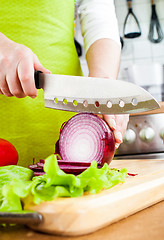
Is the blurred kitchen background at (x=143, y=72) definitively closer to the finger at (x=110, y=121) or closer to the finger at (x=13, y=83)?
the finger at (x=110, y=121)

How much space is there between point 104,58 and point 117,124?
1.09ft

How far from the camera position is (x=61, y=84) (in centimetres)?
111

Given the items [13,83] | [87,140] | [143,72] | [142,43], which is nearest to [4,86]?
[13,83]

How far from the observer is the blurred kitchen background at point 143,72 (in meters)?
2.09

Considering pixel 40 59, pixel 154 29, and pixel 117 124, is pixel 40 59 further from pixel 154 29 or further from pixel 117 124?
pixel 154 29

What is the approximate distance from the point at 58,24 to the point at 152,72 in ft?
3.54

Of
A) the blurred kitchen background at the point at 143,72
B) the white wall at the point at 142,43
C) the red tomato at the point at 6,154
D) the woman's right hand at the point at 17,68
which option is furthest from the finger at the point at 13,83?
the white wall at the point at 142,43

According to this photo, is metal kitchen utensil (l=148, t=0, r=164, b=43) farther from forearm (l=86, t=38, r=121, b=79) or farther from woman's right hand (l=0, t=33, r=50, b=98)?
woman's right hand (l=0, t=33, r=50, b=98)

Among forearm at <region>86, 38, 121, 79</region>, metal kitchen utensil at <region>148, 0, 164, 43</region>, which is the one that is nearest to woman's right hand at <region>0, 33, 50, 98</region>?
forearm at <region>86, 38, 121, 79</region>

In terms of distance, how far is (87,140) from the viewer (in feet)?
4.00

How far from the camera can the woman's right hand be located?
1043 millimetres

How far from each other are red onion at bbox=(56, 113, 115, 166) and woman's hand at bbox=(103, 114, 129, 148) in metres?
0.08

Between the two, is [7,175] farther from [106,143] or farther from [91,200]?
[106,143]

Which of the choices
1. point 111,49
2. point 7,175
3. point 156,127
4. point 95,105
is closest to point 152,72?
point 156,127
